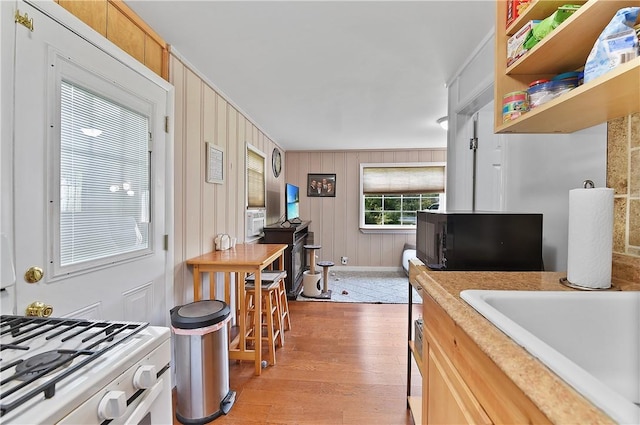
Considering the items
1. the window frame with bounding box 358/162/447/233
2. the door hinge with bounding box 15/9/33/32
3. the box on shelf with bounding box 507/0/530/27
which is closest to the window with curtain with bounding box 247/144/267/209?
the window frame with bounding box 358/162/447/233

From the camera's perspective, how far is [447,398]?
0.84 m

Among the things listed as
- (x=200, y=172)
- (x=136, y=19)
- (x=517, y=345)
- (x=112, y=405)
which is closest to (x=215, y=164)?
(x=200, y=172)

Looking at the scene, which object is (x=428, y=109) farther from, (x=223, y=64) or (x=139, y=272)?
(x=139, y=272)

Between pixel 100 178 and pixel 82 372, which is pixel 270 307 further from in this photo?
pixel 82 372

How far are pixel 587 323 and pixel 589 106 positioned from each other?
663 mm

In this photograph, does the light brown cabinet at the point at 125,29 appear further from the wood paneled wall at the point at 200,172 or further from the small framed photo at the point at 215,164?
the small framed photo at the point at 215,164

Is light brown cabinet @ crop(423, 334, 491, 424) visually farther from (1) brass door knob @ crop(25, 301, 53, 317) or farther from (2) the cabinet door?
(1) brass door knob @ crop(25, 301, 53, 317)

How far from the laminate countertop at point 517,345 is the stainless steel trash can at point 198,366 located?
1.27 metres

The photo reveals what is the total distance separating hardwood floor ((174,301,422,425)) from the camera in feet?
5.37

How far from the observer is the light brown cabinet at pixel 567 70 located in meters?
0.73

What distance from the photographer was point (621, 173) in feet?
3.12

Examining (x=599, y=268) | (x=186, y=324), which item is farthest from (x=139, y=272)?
(x=599, y=268)

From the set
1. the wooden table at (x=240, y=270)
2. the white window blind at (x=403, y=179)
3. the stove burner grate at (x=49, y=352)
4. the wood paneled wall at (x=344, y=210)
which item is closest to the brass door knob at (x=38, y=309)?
the stove burner grate at (x=49, y=352)

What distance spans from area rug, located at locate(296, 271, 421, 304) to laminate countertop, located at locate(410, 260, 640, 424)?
267 centimetres
